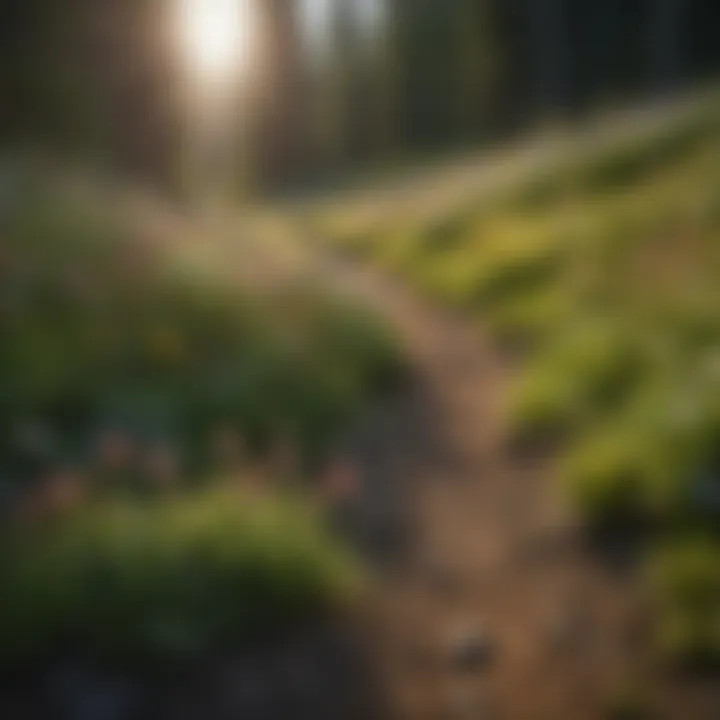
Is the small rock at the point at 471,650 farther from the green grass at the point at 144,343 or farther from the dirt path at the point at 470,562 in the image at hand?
the green grass at the point at 144,343

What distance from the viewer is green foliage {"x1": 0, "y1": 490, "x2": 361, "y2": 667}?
182cm

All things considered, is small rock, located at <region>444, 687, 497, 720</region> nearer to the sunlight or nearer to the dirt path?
the dirt path

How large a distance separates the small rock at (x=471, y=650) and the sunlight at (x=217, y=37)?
34.2 inches

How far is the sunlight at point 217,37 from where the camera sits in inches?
72.0

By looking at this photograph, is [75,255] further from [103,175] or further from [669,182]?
[669,182]

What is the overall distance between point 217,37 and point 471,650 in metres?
A: 0.95

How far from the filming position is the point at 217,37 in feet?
6.02

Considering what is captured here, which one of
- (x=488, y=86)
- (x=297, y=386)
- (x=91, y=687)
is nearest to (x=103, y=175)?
(x=297, y=386)

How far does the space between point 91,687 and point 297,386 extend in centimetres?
55

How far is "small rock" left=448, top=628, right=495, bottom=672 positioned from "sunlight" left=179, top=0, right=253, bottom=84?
0.87 m

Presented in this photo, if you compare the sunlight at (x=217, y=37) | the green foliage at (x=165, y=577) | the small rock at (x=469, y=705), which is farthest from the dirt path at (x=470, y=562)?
the sunlight at (x=217, y=37)

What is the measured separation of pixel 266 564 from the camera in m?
1.90

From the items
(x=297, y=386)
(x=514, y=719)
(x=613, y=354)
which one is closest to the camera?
(x=514, y=719)

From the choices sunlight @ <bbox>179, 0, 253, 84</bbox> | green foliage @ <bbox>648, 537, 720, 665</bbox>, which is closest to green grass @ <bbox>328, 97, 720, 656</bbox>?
green foliage @ <bbox>648, 537, 720, 665</bbox>
